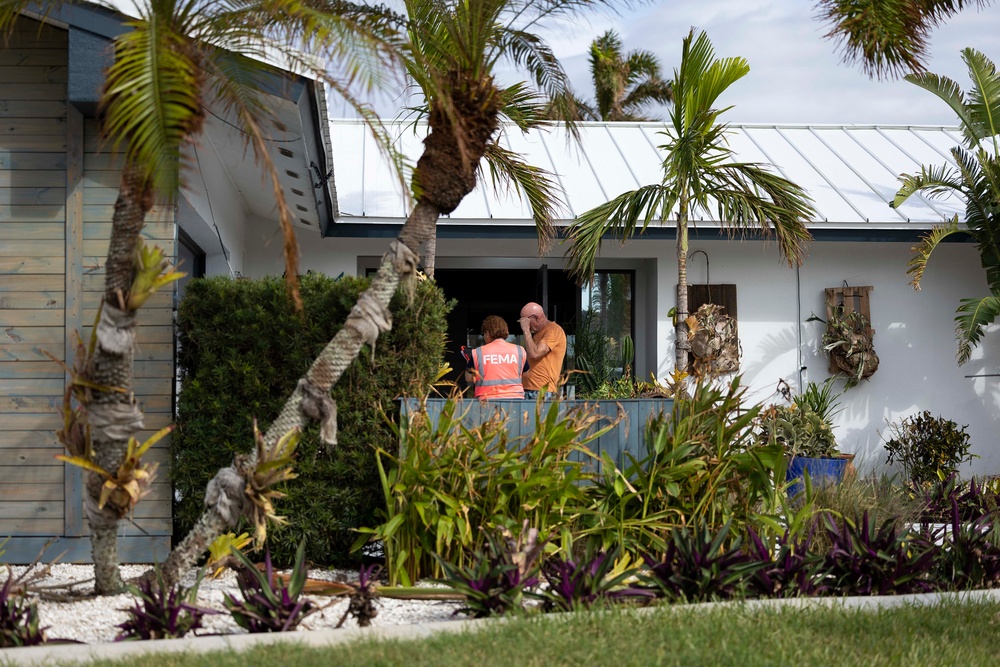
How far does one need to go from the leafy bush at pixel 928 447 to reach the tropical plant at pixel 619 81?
15.9 meters

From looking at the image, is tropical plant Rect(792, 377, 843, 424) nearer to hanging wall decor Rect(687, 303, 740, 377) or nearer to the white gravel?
hanging wall decor Rect(687, 303, 740, 377)

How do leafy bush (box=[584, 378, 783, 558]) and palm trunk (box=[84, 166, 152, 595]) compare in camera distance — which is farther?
leafy bush (box=[584, 378, 783, 558])

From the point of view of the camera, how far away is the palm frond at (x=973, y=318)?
32.5 ft

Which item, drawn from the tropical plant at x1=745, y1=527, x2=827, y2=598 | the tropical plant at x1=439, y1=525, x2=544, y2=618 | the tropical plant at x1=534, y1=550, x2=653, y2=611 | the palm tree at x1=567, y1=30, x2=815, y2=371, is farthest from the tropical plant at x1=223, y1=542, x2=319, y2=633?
the palm tree at x1=567, y1=30, x2=815, y2=371

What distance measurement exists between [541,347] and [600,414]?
6.56ft

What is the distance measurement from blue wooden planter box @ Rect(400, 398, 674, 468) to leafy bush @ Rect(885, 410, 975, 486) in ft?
15.2

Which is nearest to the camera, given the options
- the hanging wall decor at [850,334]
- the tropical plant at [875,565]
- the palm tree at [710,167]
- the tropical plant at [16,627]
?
the tropical plant at [16,627]

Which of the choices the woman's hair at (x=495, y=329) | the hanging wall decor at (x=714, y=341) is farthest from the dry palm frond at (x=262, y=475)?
the hanging wall decor at (x=714, y=341)

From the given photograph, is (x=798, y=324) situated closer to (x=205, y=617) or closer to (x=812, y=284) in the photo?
(x=812, y=284)

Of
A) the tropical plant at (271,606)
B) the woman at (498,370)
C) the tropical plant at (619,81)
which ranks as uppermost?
the tropical plant at (619,81)

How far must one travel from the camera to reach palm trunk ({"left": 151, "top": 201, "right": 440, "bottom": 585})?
4840 mm

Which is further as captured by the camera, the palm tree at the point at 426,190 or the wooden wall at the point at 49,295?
the wooden wall at the point at 49,295

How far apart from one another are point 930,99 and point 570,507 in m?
8.86

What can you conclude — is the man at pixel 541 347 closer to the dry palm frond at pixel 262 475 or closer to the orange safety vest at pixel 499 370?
the orange safety vest at pixel 499 370
